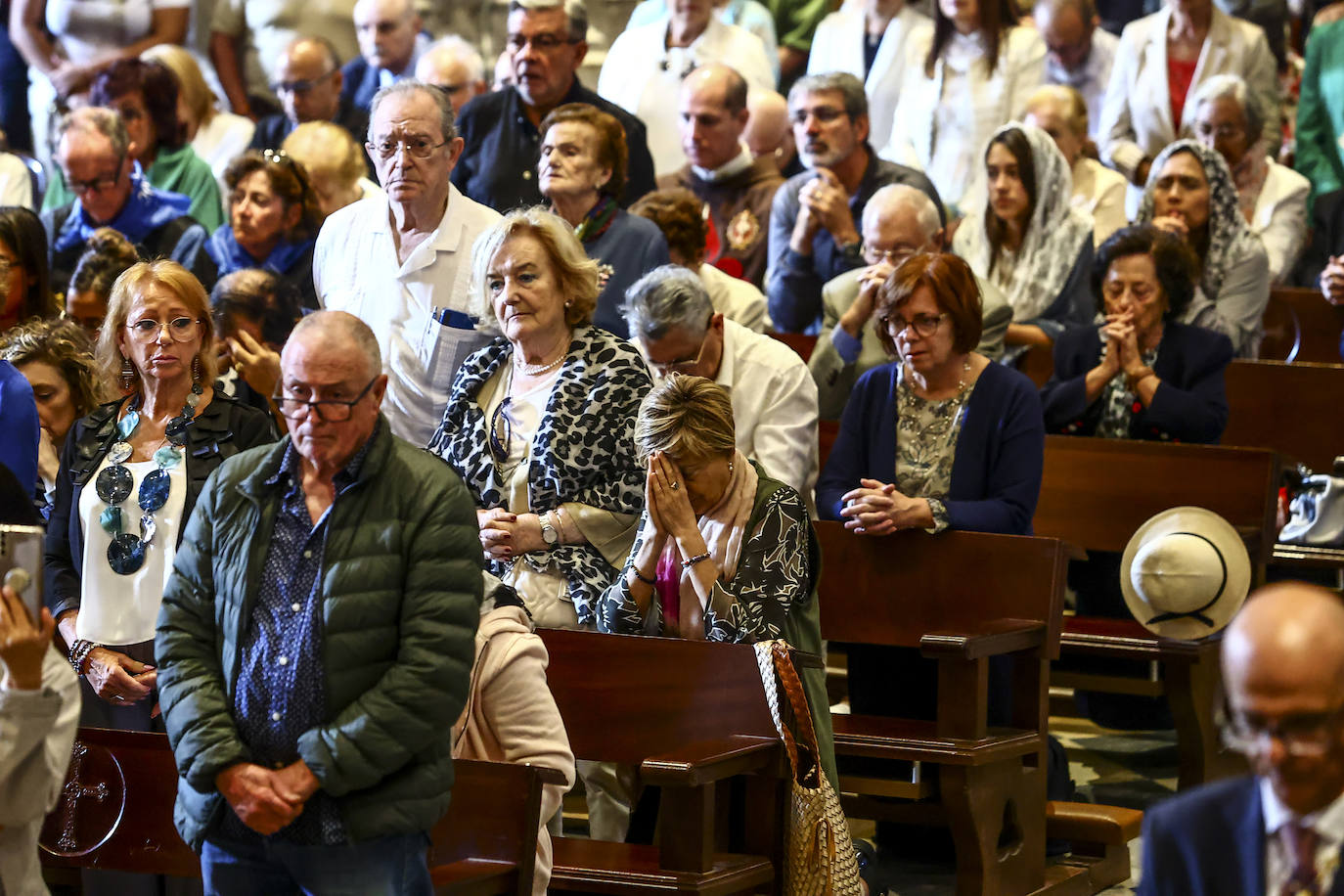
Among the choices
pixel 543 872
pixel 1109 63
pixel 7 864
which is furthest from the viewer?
pixel 1109 63

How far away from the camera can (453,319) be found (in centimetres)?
459

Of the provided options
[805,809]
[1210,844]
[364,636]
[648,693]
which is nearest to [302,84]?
[648,693]

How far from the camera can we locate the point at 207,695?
2883 millimetres

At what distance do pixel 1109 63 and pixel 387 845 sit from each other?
590 cm

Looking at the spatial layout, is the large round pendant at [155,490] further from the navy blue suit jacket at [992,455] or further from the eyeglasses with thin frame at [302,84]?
the eyeglasses with thin frame at [302,84]

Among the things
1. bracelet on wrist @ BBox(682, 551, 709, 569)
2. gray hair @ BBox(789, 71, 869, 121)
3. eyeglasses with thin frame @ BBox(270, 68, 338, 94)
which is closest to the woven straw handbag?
bracelet on wrist @ BBox(682, 551, 709, 569)

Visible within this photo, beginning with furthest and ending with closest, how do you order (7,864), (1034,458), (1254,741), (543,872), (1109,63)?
(1109,63), (1034,458), (543,872), (7,864), (1254,741)

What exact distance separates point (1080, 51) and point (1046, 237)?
2121mm

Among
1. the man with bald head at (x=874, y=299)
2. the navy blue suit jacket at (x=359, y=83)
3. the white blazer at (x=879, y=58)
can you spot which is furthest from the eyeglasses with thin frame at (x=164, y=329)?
the white blazer at (x=879, y=58)

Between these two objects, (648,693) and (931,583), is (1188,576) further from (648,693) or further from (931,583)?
(648,693)

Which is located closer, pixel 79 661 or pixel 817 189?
pixel 79 661

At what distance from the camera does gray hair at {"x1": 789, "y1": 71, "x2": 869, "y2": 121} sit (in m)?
6.13

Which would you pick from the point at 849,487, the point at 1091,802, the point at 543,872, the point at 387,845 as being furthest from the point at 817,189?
the point at 387,845

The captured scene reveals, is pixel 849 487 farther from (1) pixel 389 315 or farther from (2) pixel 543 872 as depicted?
(2) pixel 543 872
